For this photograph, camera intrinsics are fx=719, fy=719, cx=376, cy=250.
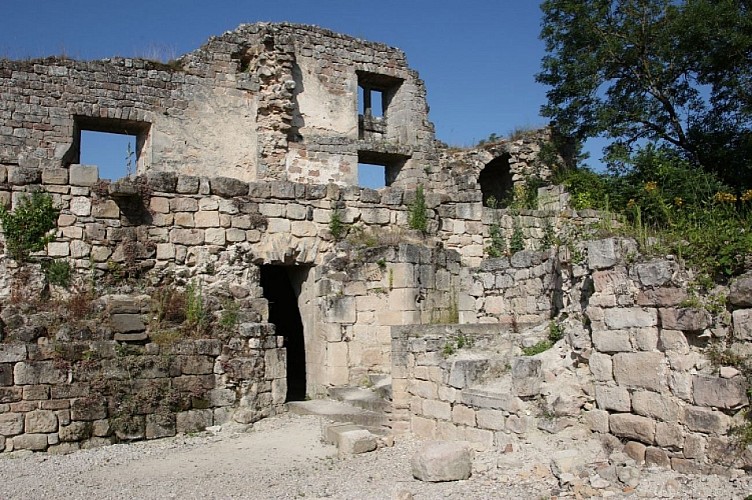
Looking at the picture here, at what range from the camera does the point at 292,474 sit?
6.75 meters

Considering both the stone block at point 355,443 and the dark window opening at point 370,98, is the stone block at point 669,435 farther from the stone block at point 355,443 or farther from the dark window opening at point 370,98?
the dark window opening at point 370,98

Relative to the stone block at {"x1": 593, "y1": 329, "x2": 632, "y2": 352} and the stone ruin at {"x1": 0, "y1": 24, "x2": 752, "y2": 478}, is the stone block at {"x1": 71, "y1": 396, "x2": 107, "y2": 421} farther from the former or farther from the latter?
the stone block at {"x1": 593, "y1": 329, "x2": 632, "y2": 352}

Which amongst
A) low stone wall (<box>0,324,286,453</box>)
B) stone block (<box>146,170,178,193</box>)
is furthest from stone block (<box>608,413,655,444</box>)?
stone block (<box>146,170,178,193</box>)

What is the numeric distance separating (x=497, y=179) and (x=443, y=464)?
49.9ft

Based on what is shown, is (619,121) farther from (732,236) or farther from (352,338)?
(732,236)

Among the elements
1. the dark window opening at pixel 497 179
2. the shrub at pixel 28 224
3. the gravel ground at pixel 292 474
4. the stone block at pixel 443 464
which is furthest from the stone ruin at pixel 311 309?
the dark window opening at pixel 497 179

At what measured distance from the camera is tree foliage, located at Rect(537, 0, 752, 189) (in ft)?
50.4

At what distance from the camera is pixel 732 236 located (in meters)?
5.48

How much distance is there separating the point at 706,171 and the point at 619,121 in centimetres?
247

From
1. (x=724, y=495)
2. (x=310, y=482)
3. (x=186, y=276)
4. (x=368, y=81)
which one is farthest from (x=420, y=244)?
(x=368, y=81)

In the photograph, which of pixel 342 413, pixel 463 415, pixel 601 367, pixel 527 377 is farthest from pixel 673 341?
pixel 342 413

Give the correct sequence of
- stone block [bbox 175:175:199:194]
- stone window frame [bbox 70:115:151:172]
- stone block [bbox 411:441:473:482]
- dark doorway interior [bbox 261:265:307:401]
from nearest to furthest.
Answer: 1. stone block [bbox 411:441:473:482]
2. stone block [bbox 175:175:199:194]
3. dark doorway interior [bbox 261:265:307:401]
4. stone window frame [bbox 70:115:151:172]

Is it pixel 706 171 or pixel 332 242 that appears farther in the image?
pixel 706 171

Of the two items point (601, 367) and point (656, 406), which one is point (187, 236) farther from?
point (656, 406)
